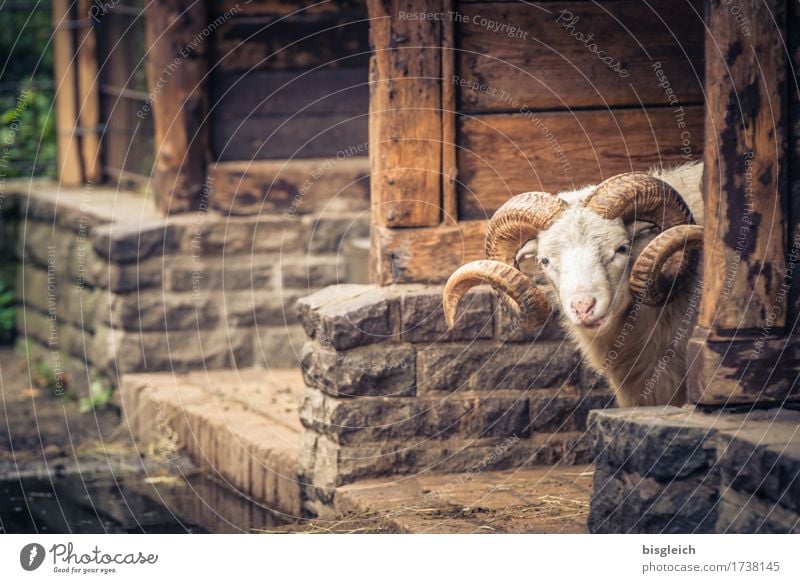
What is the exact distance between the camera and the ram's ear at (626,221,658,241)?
18.8 feet

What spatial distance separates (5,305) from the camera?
37.7 feet

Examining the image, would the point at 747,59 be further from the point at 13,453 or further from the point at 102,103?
the point at 102,103

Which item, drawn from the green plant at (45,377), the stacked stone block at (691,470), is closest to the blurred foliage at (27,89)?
the green plant at (45,377)

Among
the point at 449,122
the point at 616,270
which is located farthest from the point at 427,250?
the point at 616,270

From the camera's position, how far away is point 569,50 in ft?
20.7

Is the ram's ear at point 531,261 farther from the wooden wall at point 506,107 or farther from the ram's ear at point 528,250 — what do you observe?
the wooden wall at point 506,107

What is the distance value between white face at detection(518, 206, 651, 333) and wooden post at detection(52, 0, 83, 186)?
6.55m

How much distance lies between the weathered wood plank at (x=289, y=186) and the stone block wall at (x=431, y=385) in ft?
8.78

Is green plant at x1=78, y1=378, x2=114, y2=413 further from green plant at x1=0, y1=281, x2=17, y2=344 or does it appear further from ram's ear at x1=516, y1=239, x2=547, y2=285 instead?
ram's ear at x1=516, y1=239, x2=547, y2=285

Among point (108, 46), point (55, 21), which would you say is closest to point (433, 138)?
point (108, 46)

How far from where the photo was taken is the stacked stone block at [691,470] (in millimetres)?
4492

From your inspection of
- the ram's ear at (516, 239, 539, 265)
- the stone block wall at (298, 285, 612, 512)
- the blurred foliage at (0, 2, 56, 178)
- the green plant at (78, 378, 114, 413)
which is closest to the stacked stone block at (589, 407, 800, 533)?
the ram's ear at (516, 239, 539, 265)

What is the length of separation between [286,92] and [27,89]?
3.96 metres

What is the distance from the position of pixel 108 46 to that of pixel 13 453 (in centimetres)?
395
